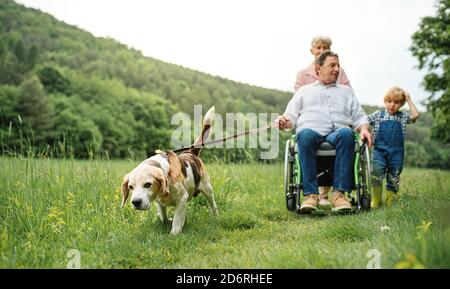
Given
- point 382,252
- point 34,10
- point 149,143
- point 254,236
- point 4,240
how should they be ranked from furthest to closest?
point 34,10
point 149,143
point 254,236
point 4,240
point 382,252

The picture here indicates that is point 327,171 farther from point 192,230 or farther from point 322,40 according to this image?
point 192,230

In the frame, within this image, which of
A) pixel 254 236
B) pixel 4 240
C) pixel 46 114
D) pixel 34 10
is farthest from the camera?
pixel 34 10

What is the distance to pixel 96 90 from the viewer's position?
44.5m

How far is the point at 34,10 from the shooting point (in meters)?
50.4

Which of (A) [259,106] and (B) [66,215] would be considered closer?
(B) [66,215]

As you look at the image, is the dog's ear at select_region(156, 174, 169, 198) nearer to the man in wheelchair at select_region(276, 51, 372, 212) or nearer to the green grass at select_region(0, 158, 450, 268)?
the green grass at select_region(0, 158, 450, 268)

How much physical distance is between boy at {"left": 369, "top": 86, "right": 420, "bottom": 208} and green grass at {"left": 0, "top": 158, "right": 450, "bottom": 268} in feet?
1.35

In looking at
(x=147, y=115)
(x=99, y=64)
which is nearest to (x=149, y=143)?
(x=147, y=115)

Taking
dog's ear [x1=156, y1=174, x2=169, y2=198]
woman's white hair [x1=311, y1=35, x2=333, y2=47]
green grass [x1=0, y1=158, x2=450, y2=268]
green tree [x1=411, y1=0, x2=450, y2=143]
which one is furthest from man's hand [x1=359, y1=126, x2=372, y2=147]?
green tree [x1=411, y1=0, x2=450, y2=143]

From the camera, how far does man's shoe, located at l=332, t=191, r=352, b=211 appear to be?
4.43m

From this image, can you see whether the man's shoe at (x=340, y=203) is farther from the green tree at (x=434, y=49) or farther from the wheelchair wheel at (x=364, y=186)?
the green tree at (x=434, y=49)

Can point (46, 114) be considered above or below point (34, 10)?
below

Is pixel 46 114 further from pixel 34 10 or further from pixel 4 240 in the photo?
pixel 4 240
